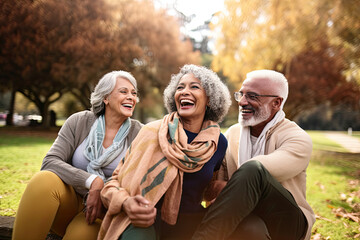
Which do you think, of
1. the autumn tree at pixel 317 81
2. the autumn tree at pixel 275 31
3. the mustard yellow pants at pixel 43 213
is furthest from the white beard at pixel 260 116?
the autumn tree at pixel 317 81

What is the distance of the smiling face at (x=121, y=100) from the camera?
8.33ft

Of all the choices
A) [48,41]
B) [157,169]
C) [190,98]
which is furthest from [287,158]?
[48,41]

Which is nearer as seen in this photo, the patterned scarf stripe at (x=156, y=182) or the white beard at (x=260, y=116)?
the patterned scarf stripe at (x=156, y=182)

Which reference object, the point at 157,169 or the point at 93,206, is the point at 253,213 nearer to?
the point at 157,169

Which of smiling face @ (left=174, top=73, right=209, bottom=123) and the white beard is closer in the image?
smiling face @ (left=174, top=73, right=209, bottom=123)

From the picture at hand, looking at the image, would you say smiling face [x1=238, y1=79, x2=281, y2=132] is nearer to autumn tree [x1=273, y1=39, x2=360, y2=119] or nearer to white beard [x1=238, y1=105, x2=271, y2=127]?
white beard [x1=238, y1=105, x2=271, y2=127]

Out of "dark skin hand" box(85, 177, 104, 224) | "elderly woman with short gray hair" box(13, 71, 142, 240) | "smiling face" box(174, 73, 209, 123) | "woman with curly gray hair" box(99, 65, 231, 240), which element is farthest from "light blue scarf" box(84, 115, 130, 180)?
"smiling face" box(174, 73, 209, 123)

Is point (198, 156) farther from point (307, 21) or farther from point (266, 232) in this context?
point (307, 21)

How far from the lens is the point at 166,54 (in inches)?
563

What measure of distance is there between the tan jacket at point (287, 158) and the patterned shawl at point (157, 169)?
15.7 inches

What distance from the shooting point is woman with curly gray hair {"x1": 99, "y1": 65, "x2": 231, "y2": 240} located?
1.77 meters

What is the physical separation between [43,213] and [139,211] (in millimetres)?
801

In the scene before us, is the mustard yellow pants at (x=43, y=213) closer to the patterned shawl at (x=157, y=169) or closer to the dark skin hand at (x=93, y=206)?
the dark skin hand at (x=93, y=206)

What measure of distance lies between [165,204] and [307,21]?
5.82 metres
